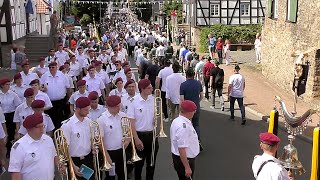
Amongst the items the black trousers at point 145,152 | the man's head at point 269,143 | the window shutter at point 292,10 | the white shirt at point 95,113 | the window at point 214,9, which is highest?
the window at point 214,9

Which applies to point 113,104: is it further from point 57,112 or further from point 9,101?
point 57,112

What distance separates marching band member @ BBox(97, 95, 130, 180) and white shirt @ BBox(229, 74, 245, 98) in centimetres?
625

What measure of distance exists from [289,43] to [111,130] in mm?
12867

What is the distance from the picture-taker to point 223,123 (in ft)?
44.8

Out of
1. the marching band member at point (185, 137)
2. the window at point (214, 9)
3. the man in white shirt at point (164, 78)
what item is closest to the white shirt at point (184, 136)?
the marching band member at point (185, 137)

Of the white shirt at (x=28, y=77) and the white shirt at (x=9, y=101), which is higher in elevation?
the white shirt at (x=28, y=77)

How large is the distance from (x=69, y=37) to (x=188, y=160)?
1152 inches

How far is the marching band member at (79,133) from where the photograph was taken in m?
6.72

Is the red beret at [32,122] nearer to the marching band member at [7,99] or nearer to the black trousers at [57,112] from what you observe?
the marching band member at [7,99]

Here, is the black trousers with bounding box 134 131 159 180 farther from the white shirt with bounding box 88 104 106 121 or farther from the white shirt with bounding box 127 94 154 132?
the white shirt with bounding box 88 104 106 121

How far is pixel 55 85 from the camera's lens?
11062 millimetres

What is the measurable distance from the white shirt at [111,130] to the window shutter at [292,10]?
1180 centimetres

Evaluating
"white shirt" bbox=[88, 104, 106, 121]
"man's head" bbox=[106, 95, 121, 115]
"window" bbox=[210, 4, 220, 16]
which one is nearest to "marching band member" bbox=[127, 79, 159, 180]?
"white shirt" bbox=[88, 104, 106, 121]

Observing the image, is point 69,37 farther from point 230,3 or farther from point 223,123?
point 223,123
